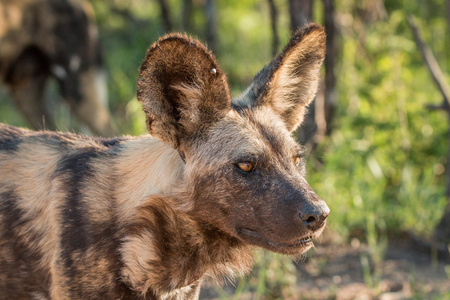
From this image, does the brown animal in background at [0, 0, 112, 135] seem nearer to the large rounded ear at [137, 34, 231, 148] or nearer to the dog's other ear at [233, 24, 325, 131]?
the dog's other ear at [233, 24, 325, 131]

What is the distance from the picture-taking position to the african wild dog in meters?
2.32

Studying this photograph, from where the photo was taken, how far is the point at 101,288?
2.39 meters

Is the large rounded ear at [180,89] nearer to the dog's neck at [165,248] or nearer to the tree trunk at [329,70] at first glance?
the dog's neck at [165,248]

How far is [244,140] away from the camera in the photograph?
2.44m

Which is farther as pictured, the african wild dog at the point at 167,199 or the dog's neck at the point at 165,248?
the dog's neck at the point at 165,248

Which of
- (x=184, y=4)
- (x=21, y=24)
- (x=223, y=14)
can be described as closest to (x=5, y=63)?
(x=21, y=24)

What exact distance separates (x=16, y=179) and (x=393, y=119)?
12.0 feet

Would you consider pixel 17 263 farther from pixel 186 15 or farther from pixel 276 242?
pixel 186 15

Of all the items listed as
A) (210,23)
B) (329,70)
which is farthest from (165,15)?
(329,70)

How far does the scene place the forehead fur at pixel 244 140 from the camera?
2410 millimetres

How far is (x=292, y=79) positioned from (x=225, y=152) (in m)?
0.65

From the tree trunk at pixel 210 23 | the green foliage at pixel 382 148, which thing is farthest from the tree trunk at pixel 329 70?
the tree trunk at pixel 210 23

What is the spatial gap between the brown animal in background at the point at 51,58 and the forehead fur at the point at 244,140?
3701 millimetres

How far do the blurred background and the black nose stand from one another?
790 mm
